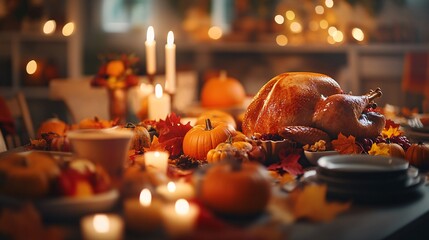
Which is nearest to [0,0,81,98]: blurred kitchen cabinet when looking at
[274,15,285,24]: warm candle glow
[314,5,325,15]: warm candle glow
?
[274,15,285,24]: warm candle glow

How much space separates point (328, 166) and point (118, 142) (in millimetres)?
467

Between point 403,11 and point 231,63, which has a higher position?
point 403,11

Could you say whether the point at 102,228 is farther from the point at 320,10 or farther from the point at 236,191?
the point at 320,10

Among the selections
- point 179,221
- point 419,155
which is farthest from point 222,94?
point 179,221

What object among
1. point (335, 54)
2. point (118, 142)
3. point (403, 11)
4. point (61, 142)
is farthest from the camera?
point (335, 54)

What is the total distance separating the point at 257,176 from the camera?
52.3 inches

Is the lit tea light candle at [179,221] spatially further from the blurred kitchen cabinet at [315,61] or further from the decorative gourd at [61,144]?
the blurred kitchen cabinet at [315,61]

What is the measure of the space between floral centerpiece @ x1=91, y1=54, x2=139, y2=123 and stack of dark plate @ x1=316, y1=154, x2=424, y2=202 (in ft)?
5.73

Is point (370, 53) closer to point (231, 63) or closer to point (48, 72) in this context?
point (231, 63)

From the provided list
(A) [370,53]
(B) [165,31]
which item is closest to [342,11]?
(A) [370,53]

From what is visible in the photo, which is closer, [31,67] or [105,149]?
[105,149]

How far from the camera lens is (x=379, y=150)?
196 cm

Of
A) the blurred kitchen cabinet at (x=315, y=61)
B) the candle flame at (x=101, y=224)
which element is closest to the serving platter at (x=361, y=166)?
the candle flame at (x=101, y=224)

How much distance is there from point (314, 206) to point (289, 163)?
1.74 feet
